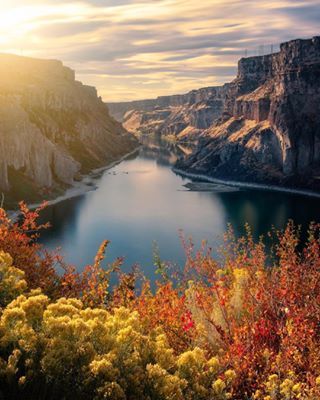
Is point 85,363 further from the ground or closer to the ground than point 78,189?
further from the ground

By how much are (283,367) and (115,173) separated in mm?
165526

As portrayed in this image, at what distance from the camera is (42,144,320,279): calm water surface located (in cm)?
7650

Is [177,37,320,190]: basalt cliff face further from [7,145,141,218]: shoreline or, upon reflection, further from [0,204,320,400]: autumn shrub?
[0,204,320,400]: autumn shrub

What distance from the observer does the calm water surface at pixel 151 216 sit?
76500 mm

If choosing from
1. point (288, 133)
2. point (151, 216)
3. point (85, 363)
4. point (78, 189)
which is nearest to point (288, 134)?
point (288, 133)

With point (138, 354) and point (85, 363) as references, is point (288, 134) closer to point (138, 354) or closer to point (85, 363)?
point (138, 354)

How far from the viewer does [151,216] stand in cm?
10175

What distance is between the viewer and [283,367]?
12.3 m

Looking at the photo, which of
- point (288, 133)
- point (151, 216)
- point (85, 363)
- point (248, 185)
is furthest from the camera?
point (288, 133)

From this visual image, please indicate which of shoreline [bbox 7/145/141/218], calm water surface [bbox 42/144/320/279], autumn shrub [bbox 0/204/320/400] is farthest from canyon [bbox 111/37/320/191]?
autumn shrub [bbox 0/204/320/400]

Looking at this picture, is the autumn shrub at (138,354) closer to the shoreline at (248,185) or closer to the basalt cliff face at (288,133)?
the shoreline at (248,185)

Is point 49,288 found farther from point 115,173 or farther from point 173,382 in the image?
point 115,173

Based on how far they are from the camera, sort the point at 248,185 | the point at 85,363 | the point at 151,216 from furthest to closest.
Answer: the point at 248,185, the point at 151,216, the point at 85,363

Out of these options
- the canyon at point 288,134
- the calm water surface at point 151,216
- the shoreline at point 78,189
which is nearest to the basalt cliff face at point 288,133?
the canyon at point 288,134
